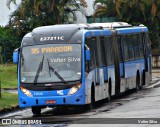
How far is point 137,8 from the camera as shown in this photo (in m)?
53.7

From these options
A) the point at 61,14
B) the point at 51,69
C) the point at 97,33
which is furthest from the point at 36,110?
the point at 61,14

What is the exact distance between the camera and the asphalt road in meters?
18.3

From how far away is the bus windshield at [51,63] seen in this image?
885 inches

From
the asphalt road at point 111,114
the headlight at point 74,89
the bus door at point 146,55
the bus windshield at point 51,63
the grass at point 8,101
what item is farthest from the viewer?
the bus door at point 146,55

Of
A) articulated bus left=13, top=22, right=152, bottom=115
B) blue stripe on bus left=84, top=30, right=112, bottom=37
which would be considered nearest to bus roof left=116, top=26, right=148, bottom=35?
blue stripe on bus left=84, top=30, right=112, bottom=37

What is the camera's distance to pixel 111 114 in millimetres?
20984

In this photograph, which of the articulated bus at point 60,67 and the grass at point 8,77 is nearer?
the articulated bus at point 60,67

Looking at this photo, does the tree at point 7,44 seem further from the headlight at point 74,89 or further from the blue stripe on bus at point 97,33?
the headlight at point 74,89

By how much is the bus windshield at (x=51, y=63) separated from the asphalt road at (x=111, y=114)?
119 cm

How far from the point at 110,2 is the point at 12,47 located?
8900mm

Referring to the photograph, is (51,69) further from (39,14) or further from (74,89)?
(39,14)

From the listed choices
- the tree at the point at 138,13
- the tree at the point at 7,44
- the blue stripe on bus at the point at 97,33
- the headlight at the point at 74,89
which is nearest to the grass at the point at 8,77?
the tree at the point at 7,44

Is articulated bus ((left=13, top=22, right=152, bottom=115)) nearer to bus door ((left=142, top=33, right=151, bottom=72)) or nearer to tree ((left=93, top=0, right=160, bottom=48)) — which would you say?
bus door ((left=142, top=33, right=151, bottom=72))

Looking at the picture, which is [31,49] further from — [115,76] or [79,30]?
[115,76]
